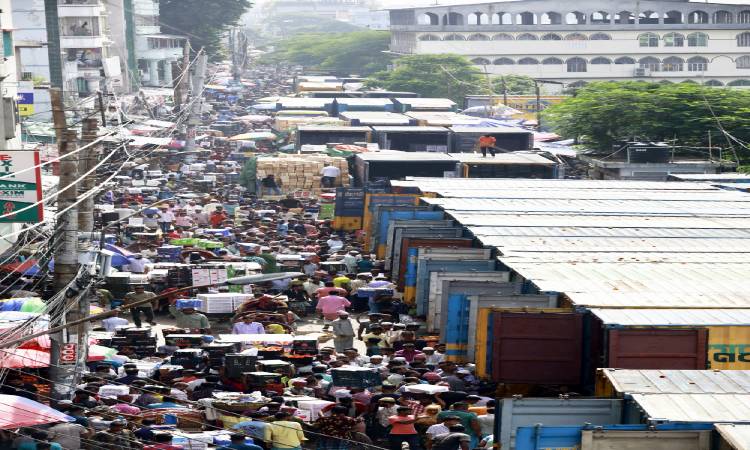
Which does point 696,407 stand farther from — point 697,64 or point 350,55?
point 350,55

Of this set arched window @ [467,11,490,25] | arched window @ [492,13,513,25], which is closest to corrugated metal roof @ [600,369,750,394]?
arched window @ [467,11,490,25]

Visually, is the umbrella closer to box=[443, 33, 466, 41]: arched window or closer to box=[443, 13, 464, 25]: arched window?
box=[443, 33, 466, 41]: arched window

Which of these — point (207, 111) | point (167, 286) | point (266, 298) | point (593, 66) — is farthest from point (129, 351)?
point (593, 66)

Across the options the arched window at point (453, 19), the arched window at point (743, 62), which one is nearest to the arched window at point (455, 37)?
the arched window at point (453, 19)

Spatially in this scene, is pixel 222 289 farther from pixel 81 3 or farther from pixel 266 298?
pixel 81 3

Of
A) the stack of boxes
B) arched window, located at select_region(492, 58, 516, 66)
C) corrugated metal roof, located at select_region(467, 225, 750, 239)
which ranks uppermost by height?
arched window, located at select_region(492, 58, 516, 66)

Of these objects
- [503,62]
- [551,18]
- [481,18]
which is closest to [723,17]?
[551,18]

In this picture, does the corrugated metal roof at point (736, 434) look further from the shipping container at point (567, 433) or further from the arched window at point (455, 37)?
the arched window at point (455, 37)
